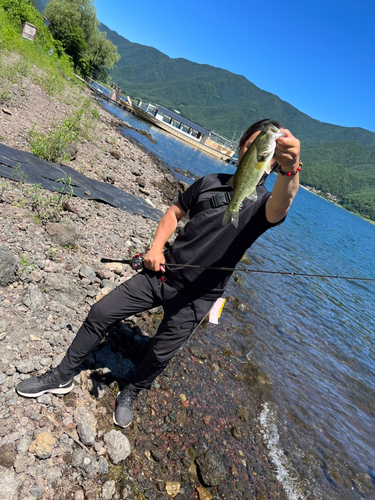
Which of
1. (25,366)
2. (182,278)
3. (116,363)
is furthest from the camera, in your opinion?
(116,363)

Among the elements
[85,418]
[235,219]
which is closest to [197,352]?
[85,418]

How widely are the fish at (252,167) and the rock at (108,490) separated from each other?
9.11 feet

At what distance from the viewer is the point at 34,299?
4027mm

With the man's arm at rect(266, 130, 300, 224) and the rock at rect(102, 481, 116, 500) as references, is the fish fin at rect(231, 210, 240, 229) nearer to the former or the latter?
the man's arm at rect(266, 130, 300, 224)

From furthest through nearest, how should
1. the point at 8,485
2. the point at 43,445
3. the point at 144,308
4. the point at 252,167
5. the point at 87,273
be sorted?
the point at 87,273 < the point at 144,308 < the point at 43,445 < the point at 8,485 < the point at 252,167

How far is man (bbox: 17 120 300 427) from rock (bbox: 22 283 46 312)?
1114mm

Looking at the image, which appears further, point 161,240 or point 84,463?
point 161,240

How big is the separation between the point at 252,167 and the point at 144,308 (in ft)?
6.02

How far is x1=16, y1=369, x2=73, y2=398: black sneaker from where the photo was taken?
3.04 metres

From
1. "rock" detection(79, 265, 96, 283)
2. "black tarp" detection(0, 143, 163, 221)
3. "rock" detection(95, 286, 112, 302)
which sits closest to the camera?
"rock" detection(95, 286, 112, 302)

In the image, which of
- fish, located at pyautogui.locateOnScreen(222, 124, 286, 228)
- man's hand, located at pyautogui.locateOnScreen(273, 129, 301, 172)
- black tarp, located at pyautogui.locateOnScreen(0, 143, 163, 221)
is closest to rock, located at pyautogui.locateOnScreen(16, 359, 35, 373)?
fish, located at pyautogui.locateOnScreen(222, 124, 286, 228)

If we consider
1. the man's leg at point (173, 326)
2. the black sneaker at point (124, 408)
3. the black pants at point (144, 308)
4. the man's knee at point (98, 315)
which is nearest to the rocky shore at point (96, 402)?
the black sneaker at point (124, 408)

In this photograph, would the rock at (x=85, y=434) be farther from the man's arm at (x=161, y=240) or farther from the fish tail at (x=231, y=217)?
the fish tail at (x=231, y=217)

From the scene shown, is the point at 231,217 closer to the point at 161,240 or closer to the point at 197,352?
the point at 161,240
